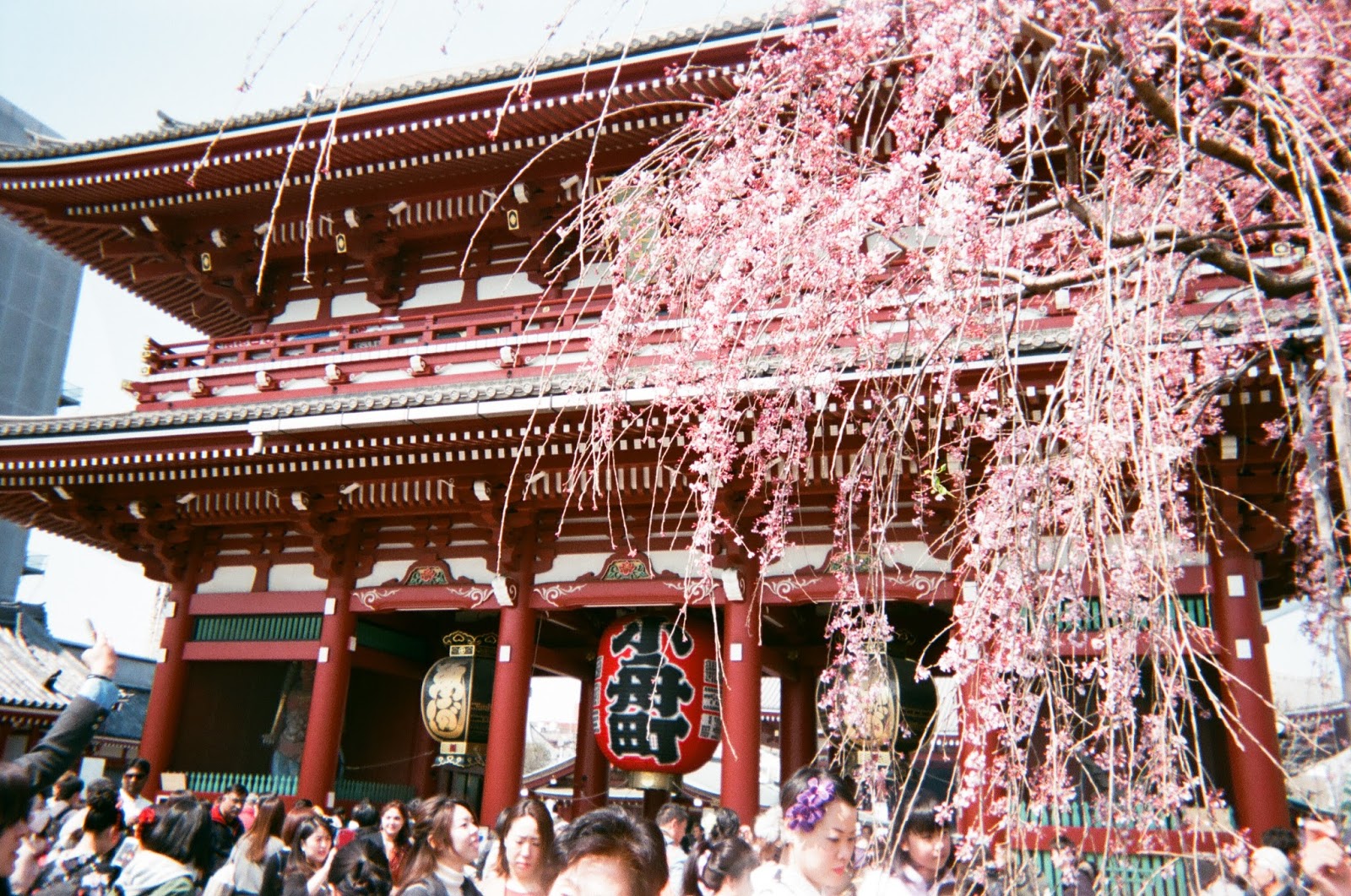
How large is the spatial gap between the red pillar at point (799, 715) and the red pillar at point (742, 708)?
2708 mm

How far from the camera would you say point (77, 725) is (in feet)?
9.12

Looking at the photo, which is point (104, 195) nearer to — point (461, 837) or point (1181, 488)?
point (461, 837)

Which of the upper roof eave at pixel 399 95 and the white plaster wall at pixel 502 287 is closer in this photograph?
the upper roof eave at pixel 399 95

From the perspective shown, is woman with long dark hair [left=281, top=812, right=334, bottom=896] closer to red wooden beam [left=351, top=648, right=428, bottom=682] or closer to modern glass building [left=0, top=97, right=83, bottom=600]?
red wooden beam [left=351, top=648, right=428, bottom=682]

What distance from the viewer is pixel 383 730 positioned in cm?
1060

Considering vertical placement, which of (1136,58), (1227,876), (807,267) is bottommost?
(1227,876)

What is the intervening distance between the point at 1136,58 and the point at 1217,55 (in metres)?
0.86

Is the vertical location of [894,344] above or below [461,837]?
above

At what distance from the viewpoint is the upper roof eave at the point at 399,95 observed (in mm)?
7043

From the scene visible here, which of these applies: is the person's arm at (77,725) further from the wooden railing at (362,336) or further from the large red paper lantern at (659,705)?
the wooden railing at (362,336)

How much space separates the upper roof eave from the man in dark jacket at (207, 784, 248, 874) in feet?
14.0

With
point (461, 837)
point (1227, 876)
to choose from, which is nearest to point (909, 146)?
point (461, 837)

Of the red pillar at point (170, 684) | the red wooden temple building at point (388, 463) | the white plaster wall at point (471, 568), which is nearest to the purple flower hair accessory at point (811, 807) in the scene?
the red wooden temple building at point (388, 463)

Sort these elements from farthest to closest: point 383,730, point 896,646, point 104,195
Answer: point 383,730
point 104,195
point 896,646
